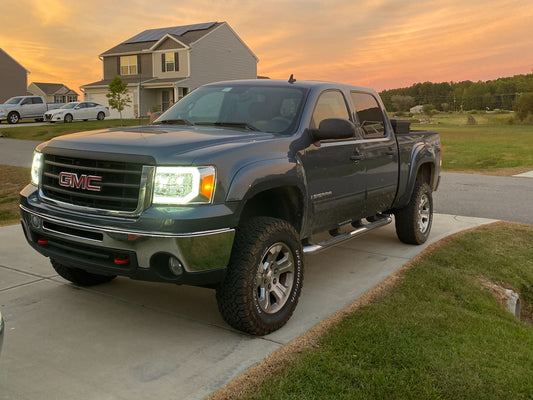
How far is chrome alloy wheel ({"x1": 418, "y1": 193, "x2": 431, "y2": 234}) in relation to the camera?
23.5 feet

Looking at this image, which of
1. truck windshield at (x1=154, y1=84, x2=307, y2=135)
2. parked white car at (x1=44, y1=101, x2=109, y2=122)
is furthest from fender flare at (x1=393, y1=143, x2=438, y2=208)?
parked white car at (x1=44, y1=101, x2=109, y2=122)

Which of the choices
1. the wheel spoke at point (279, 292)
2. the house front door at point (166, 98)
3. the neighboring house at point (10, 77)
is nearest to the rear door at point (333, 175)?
the wheel spoke at point (279, 292)

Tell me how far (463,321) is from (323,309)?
1.15 metres

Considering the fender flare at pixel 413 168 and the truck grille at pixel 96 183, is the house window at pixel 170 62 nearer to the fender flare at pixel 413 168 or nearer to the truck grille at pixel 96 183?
the fender flare at pixel 413 168

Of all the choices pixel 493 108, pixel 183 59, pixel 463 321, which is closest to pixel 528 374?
pixel 463 321

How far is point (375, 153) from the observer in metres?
5.91

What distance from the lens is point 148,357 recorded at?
380 cm

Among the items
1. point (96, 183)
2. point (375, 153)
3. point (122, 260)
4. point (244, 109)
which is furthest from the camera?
point (375, 153)

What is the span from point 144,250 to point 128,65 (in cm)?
4778

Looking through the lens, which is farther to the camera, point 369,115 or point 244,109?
point 369,115

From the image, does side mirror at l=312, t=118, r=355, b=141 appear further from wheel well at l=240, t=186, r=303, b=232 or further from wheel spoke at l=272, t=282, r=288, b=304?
wheel spoke at l=272, t=282, r=288, b=304

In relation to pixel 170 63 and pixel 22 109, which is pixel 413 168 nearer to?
pixel 22 109

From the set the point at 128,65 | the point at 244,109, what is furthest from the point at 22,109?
the point at 244,109

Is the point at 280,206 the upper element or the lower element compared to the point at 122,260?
upper
